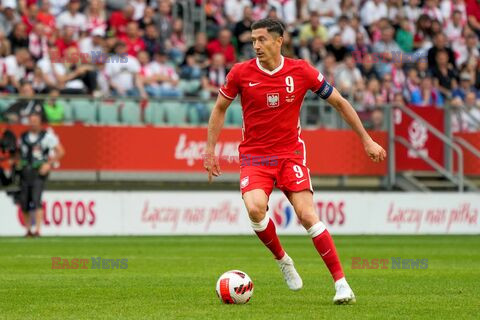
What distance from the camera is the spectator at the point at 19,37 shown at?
25.0 meters

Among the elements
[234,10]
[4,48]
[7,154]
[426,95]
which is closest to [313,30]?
[234,10]

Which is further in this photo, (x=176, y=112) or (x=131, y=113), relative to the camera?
(x=176, y=112)

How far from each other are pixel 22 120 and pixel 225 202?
475 cm

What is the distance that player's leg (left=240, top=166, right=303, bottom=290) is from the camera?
10.7 m

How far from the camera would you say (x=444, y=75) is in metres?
29.8

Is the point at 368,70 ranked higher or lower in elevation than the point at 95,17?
lower

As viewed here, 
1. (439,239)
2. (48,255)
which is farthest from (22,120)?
(439,239)

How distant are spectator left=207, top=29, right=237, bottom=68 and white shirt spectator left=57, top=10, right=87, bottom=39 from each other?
3.02 metres

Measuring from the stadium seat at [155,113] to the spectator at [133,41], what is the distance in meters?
1.45

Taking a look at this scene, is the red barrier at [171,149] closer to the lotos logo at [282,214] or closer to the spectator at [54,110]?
the spectator at [54,110]

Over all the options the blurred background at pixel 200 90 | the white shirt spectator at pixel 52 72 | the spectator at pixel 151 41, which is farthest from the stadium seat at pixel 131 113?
the spectator at pixel 151 41

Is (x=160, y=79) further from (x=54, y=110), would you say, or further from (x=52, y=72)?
(x=54, y=110)

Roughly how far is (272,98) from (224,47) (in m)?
16.8

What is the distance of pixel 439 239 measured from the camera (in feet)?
78.6
